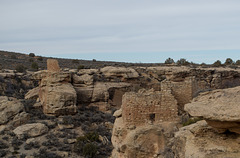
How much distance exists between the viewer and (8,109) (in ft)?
52.1

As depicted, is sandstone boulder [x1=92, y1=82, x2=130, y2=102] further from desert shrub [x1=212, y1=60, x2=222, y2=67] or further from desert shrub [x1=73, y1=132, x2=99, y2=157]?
desert shrub [x1=212, y1=60, x2=222, y2=67]

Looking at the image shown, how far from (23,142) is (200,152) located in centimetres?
1166

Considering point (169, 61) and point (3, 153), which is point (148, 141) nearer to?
point (3, 153)

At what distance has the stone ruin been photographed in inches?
691

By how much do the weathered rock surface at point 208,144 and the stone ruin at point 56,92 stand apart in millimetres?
13099

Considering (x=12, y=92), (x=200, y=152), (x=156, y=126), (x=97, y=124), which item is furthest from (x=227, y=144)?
(x=12, y=92)

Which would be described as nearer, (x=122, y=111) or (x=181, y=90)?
(x=181, y=90)

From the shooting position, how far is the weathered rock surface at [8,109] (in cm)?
1554

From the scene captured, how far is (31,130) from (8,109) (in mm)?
2303

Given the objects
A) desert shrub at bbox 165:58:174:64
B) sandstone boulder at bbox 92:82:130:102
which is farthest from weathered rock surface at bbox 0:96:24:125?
desert shrub at bbox 165:58:174:64

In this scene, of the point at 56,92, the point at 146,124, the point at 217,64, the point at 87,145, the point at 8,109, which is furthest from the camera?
the point at 217,64

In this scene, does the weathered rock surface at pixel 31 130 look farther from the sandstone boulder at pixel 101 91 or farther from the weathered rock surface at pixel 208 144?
the weathered rock surface at pixel 208 144

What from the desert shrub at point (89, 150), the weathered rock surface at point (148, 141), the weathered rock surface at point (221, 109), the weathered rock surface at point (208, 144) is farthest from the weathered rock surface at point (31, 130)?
the weathered rock surface at point (221, 109)

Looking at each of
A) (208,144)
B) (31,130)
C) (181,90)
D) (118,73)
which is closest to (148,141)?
(181,90)
